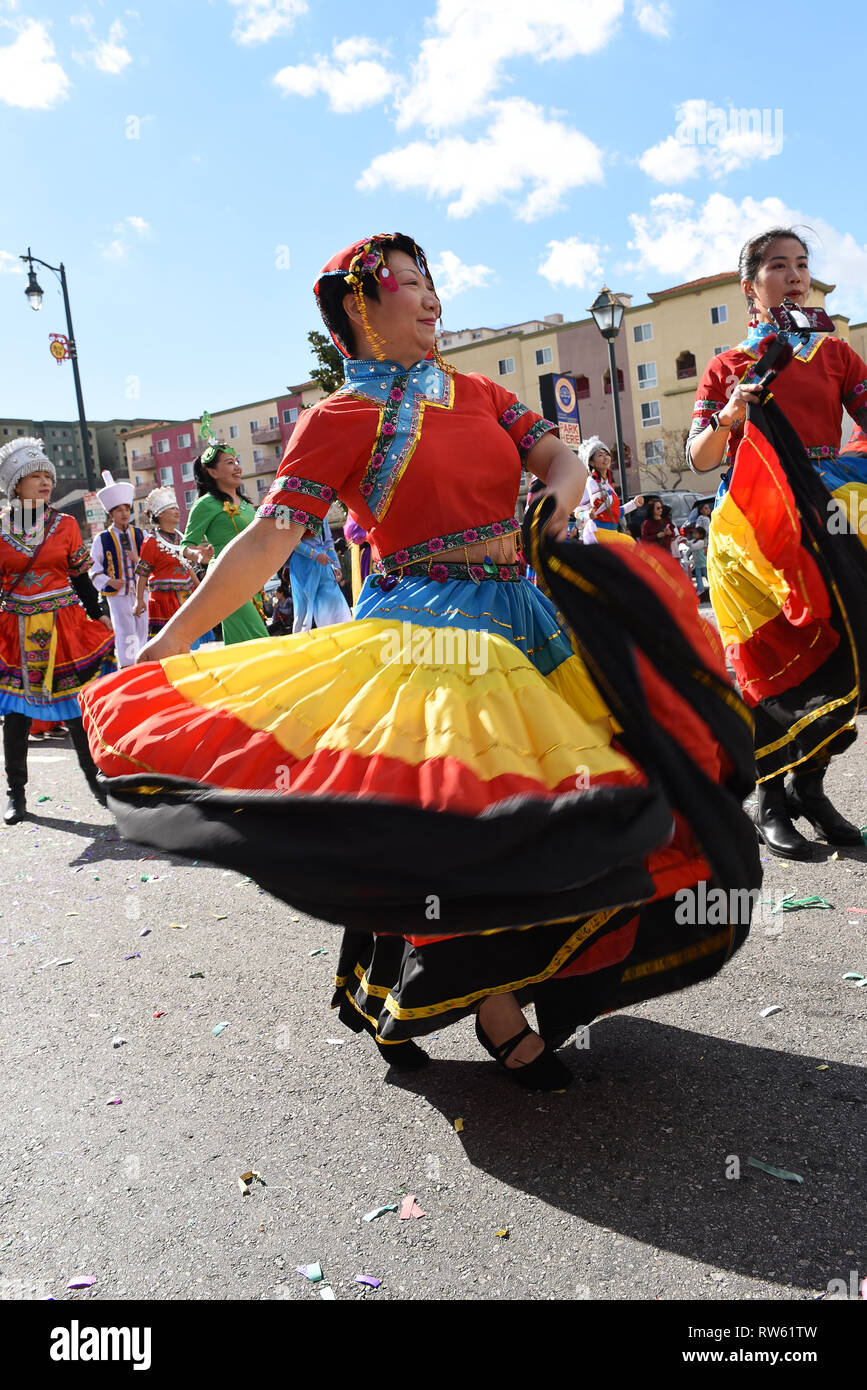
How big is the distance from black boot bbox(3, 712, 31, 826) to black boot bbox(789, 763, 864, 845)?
5037 mm

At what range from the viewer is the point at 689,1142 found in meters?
2.31

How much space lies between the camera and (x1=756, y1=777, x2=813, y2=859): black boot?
13.7 ft

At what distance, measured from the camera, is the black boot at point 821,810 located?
4285mm

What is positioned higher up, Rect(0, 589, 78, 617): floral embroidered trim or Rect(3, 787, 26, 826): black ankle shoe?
Rect(0, 589, 78, 617): floral embroidered trim

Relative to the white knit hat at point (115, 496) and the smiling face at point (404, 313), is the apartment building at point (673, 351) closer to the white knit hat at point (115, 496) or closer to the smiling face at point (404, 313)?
the white knit hat at point (115, 496)

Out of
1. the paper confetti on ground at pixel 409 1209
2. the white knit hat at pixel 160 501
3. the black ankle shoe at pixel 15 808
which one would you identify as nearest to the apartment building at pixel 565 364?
the white knit hat at pixel 160 501

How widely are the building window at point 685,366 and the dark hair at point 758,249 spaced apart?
52667 mm

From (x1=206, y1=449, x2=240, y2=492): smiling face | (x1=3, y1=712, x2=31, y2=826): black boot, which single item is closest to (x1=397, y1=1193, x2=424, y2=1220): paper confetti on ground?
(x1=3, y1=712, x2=31, y2=826): black boot

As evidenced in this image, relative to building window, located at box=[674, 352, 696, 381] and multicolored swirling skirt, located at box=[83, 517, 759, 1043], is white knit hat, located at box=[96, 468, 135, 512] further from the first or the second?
building window, located at box=[674, 352, 696, 381]

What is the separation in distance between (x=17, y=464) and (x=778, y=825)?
539 centimetres

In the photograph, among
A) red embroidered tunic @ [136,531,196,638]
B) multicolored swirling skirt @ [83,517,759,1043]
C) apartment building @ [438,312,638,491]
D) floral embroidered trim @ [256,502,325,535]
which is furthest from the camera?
apartment building @ [438,312,638,491]

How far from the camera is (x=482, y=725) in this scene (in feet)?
6.79
